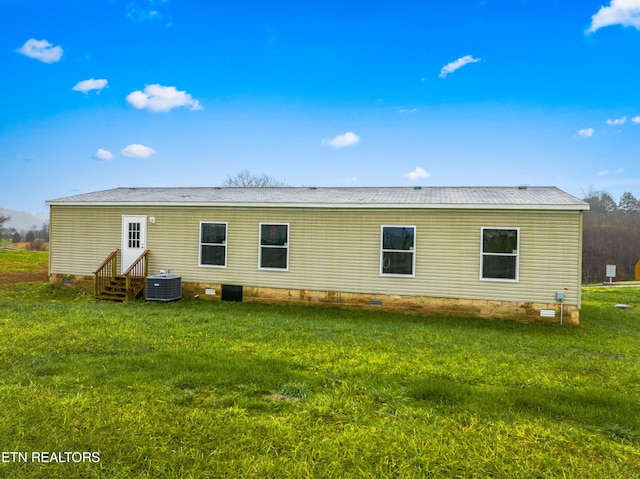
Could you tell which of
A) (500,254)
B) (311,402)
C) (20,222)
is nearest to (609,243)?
(500,254)

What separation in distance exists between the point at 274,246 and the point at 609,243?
141 ft

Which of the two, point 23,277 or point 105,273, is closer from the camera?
point 105,273

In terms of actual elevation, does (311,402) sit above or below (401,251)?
below

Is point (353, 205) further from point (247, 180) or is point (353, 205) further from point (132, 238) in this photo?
point (247, 180)

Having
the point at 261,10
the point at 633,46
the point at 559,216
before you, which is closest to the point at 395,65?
the point at 261,10

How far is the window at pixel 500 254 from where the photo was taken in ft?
27.8

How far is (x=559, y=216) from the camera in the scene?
26.9 ft

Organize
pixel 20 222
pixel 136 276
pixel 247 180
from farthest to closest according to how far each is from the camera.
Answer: pixel 20 222, pixel 247 180, pixel 136 276

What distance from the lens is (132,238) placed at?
11062 mm

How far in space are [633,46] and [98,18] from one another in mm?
22231

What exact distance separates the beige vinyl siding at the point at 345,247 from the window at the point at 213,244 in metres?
0.16

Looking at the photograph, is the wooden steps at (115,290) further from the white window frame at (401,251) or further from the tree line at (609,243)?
the tree line at (609,243)

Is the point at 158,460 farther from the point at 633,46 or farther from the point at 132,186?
the point at 633,46

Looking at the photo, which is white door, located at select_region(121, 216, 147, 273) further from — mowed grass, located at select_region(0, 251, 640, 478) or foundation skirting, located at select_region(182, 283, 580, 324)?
mowed grass, located at select_region(0, 251, 640, 478)
